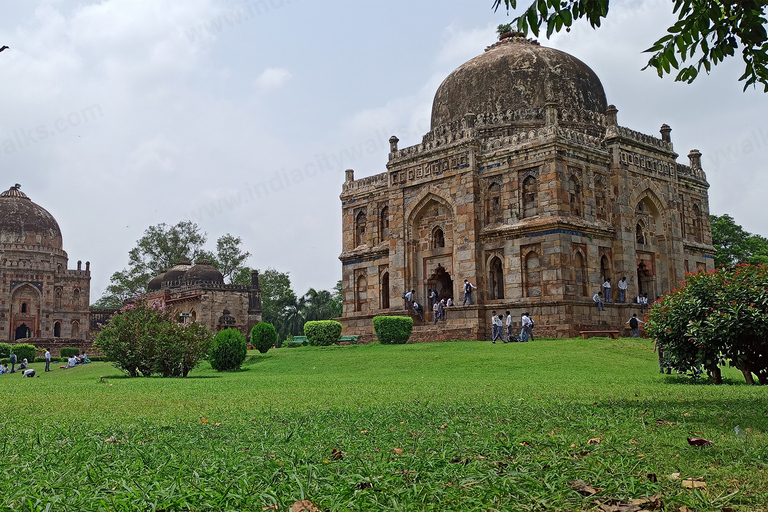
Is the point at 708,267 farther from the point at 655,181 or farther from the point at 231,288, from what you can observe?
the point at 231,288

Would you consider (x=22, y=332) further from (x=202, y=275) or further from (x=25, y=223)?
(x=202, y=275)

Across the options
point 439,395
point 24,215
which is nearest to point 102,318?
point 24,215

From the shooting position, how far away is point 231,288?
42.0 metres

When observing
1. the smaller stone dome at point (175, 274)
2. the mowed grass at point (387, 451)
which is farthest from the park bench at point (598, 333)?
the smaller stone dome at point (175, 274)

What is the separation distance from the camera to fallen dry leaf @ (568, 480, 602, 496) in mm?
3541

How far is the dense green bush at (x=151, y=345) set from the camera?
17.5 m

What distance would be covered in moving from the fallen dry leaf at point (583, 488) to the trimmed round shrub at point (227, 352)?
17382mm

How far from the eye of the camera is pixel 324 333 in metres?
26.0

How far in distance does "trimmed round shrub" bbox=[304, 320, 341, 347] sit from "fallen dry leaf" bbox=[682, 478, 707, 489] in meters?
22.6

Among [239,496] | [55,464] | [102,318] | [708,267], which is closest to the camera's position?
[239,496]

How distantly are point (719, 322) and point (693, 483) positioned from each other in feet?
25.8

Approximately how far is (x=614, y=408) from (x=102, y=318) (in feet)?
177

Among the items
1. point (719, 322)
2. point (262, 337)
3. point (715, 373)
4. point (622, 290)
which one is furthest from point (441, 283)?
point (719, 322)

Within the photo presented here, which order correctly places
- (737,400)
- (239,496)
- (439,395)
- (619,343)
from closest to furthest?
(239,496), (737,400), (439,395), (619,343)
